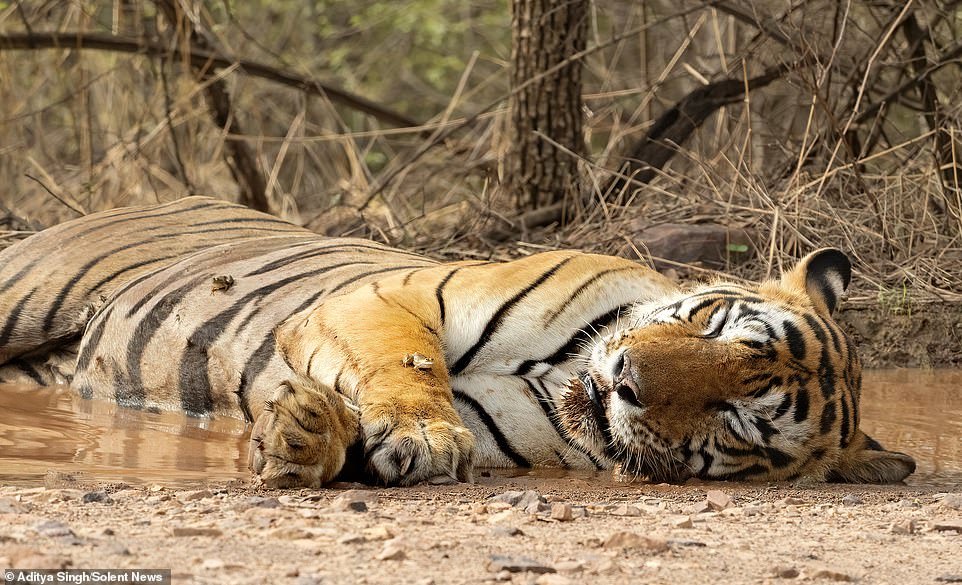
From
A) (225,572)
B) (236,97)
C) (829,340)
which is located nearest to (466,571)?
(225,572)

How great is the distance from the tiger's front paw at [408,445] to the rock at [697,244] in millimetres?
3082

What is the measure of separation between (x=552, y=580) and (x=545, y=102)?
4851 mm

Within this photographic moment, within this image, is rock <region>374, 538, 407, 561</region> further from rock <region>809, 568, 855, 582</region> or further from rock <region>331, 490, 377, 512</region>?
rock <region>809, 568, 855, 582</region>

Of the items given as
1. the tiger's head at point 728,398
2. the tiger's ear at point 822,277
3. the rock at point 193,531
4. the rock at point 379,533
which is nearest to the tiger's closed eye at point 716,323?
the tiger's head at point 728,398

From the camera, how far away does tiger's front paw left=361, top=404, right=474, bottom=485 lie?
279cm

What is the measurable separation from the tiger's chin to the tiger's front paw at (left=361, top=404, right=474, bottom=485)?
460 mm

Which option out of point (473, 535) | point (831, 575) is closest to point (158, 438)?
point (473, 535)

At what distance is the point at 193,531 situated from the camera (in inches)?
81.1

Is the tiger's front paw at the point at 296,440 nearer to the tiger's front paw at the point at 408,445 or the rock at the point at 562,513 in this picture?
the tiger's front paw at the point at 408,445

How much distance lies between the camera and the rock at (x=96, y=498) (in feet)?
7.93

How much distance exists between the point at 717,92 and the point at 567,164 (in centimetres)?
96

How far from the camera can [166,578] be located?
1764mm

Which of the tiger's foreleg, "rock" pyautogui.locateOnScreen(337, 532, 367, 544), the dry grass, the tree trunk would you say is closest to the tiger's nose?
the tiger's foreleg

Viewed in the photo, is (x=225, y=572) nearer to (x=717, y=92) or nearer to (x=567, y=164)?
(x=567, y=164)
